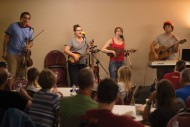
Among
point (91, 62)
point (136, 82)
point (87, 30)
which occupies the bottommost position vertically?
point (136, 82)

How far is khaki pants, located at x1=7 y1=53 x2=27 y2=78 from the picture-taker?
7535 mm

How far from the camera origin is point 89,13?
30.2 ft

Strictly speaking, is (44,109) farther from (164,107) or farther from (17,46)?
(17,46)

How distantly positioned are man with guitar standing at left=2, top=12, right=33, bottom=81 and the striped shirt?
3.97m

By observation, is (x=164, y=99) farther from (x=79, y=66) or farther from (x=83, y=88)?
(x=79, y=66)

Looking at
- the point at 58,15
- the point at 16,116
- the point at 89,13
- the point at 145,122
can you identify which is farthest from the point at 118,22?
the point at 16,116

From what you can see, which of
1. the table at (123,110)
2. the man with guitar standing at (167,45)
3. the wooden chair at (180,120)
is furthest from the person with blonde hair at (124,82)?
the man with guitar standing at (167,45)

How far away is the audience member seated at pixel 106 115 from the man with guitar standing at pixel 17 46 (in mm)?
5005

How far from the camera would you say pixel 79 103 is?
10.6 feet

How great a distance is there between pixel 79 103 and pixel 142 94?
4.78 m

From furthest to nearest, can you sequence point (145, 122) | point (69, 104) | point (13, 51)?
point (13, 51), point (145, 122), point (69, 104)

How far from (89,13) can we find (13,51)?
8.13 feet

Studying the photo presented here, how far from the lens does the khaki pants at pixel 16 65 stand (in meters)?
7.54

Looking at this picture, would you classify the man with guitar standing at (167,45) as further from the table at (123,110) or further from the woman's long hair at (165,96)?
the woman's long hair at (165,96)
